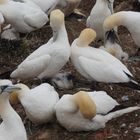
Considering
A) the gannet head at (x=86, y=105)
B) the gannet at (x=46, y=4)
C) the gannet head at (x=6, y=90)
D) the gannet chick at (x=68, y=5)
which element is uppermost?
the gannet head at (x=6, y=90)

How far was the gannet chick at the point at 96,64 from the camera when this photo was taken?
25.0 feet

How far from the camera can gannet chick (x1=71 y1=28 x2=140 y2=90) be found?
300 inches

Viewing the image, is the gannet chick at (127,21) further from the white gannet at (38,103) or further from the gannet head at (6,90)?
the gannet head at (6,90)

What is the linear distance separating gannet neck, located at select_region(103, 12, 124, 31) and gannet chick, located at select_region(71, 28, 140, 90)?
1.89 ft

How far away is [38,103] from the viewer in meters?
7.13

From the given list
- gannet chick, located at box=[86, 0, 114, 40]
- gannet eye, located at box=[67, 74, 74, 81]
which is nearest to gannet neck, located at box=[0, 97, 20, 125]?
gannet eye, located at box=[67, 74, 74, 81]

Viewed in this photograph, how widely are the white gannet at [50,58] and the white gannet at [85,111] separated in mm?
819

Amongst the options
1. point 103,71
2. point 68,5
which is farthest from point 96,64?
point 68,5

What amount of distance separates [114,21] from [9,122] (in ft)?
8.17

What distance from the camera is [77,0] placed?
32.9 ft

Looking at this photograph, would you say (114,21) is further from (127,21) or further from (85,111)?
(85,111)

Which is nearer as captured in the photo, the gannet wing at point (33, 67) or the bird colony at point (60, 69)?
the bird colony at point (60, 69)

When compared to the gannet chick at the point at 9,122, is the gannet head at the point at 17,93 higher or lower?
lower

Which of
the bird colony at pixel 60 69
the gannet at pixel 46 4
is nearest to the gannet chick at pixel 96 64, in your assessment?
the bird colony at pixel 60 69
